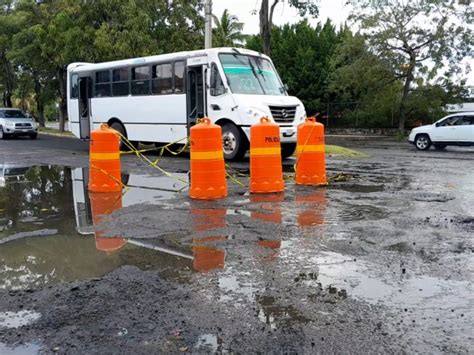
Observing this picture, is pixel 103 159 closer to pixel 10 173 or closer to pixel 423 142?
pixel 10 173

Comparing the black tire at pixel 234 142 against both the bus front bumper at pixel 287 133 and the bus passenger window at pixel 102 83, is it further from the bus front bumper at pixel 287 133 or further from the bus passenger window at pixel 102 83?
the bus passenger window at pixel 102 83

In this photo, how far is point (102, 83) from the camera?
18969 mm

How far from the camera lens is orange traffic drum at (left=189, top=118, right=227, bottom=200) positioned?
8.09m

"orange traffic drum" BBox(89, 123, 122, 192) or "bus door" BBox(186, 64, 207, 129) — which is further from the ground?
"bus door" BBox(186, 64, 207, 129)

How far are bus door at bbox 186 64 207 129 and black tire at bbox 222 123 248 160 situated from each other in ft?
4.40

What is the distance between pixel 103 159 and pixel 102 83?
35.0 ft

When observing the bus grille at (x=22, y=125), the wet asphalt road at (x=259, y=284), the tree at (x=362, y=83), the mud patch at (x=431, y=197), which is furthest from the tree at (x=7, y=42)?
the wet asphalt road at (x=259, y=284)

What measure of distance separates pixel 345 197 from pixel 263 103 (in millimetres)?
6260

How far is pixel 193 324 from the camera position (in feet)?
11.6

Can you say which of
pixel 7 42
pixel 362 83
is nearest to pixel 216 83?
pixel 362 83

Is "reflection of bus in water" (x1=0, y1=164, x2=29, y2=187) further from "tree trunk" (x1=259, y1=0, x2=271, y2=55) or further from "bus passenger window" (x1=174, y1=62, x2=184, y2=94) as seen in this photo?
"tree trunk" (x1=259, y1=0, x2=271, y2=55)

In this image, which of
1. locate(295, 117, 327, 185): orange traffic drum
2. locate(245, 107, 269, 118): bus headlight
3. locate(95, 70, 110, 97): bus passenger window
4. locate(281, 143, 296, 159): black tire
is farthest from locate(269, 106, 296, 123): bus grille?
locate(95, 70, 110, 97): bus passenger window

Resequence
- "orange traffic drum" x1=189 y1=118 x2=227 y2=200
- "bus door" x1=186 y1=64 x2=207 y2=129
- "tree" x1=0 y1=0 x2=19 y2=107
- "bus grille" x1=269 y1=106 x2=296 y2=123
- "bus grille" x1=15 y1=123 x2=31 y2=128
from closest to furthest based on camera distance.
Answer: "orange traffic drum" x1=189 y1=118 x2=227 y2=200, "bus grille" x1=269 y1=106 x2=296 y2=123, "bus door" x1=186 y1=64 x2=207 y2=129, "bus grille" x1=15 y1=123 x2=31 y2=128, "tree" x1=0 y1=0 x2=19 y2=107

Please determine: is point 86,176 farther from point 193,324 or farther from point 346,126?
point 346,126
